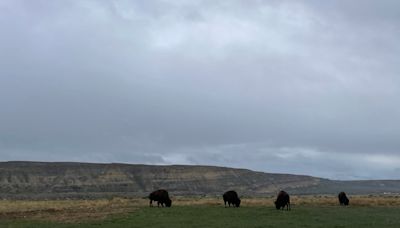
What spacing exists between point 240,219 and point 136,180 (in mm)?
138945

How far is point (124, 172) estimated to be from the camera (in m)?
→ 179

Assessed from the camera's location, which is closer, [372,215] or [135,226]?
[135,226]

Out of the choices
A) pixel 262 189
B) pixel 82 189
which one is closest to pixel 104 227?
pixel 82 189

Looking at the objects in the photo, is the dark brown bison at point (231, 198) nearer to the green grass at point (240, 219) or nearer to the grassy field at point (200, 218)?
the grassy field at point (200, 218)

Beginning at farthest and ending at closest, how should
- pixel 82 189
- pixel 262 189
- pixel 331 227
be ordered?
pixel 262 189, pixel 82 189, pixel 331 227

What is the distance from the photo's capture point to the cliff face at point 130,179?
16062 cm

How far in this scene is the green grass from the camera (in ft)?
114

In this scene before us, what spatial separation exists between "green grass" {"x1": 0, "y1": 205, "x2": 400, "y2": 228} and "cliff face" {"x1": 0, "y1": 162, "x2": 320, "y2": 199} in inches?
4488

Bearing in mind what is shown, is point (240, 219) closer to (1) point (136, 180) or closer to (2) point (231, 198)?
(2) point (231, 198)

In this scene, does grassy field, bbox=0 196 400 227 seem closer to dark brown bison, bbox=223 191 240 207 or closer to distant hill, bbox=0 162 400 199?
dark brown bison, bbox=223 191 240 207

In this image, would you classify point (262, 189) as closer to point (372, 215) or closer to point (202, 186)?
point (202, 186)

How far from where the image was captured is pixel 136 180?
17488 centimetres

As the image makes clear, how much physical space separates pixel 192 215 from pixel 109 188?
419ft

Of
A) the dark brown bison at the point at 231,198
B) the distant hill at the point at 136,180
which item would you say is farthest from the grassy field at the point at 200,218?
the distant hill at the point at 136,180
